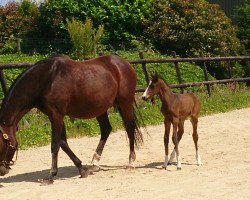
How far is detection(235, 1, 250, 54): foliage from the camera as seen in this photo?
23562mm

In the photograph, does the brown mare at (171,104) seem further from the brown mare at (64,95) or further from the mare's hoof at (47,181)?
the mare's hoof at (47,181)

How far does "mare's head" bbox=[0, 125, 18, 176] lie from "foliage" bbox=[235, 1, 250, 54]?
56.4 feet

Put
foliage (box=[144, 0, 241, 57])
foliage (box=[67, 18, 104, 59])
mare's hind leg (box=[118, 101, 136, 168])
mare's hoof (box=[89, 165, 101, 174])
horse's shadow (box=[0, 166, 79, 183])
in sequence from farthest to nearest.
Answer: foliage (box=[144, 0, 241, 57]) → foliage (box=[67, 18, 104, 59]) → mare's hind leg (box=[118, 101, 136, 168]) → mare's hoof (box=[89, 165, 101, 174]) → horse's shadow (box=[0, 166, 79, 183])

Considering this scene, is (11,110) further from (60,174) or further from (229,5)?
(229,5)

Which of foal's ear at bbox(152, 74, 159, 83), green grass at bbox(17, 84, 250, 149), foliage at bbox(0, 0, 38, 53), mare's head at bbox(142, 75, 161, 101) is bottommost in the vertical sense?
green grass at bbox(17, 84, 250, 149)

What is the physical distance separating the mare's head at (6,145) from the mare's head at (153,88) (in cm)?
192

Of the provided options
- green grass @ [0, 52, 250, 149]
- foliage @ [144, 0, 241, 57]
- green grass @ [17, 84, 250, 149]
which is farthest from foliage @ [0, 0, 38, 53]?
green grass @ [17, 84, 250, 149]

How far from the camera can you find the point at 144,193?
6441 mm

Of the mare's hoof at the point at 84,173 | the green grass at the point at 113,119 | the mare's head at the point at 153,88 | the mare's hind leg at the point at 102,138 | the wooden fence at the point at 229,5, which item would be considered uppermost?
the wooden fence at the point at 229,5

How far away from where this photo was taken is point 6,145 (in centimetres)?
726

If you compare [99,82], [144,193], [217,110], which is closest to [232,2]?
[217,110]

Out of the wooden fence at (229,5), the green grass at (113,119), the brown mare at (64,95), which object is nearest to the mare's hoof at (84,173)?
the brown mare at (64,95)

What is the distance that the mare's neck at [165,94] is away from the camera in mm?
8209

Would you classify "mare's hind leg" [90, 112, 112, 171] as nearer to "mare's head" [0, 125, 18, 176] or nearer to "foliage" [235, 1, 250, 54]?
"mare's head" [0, 125, 18, 176]
